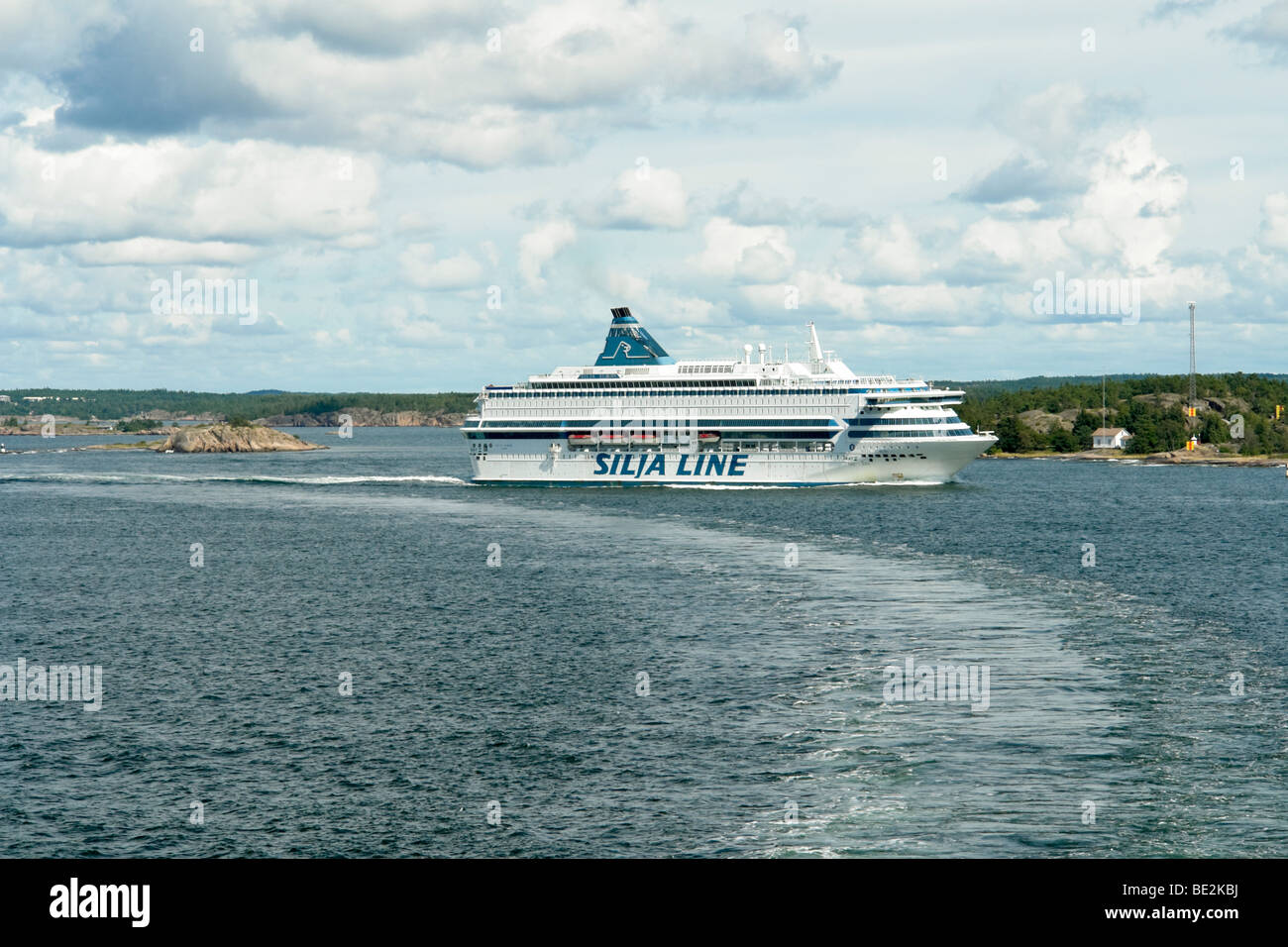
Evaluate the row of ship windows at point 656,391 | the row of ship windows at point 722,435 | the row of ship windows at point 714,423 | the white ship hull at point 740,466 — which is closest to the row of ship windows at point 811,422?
the row of ship windows at point 714,423

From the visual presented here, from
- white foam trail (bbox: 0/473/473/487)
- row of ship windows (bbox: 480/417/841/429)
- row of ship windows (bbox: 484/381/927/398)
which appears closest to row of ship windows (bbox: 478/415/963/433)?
row of ship windows (bbox: 480/417/841/429)

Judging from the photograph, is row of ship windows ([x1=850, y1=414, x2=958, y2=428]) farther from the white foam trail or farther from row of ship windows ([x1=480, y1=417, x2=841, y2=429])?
the white foam trail

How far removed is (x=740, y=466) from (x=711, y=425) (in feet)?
17.6

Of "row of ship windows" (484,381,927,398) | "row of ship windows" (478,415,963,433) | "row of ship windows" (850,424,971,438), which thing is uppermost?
"row of ship windows" (484,381,927,398)

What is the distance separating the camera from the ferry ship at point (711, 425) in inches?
4584

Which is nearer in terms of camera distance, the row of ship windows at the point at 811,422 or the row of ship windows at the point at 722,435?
the row of ship windows at the point at 811,422

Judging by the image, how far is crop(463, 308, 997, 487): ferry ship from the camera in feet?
382

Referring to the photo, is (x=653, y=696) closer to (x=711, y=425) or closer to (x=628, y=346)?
(x=711, y=425)

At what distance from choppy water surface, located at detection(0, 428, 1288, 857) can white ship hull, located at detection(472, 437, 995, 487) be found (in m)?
32.3

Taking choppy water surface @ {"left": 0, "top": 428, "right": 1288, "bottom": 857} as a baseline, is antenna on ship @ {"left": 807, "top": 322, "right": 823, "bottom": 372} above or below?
above

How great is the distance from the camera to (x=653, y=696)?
36.3 m

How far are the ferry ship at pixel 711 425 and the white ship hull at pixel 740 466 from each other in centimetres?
12

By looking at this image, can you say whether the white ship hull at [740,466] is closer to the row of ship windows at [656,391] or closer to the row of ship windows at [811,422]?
the row of ship windows at [811,422]
